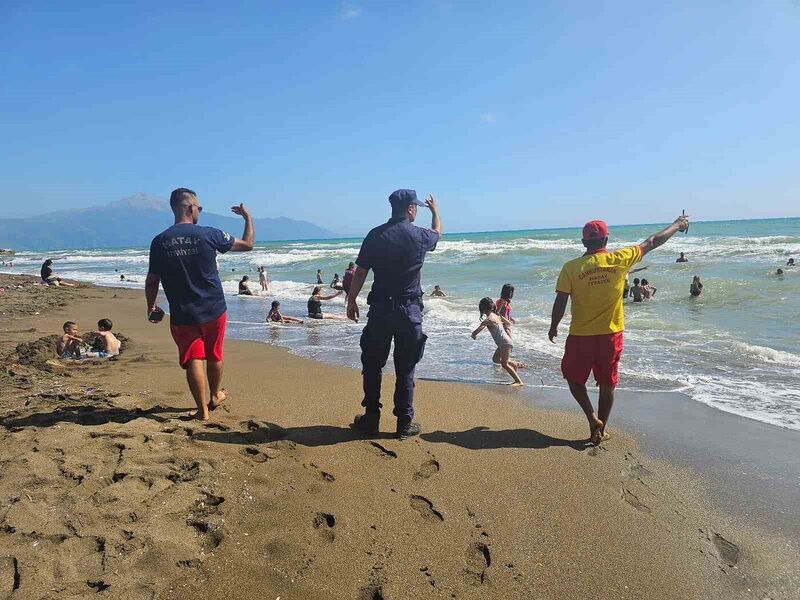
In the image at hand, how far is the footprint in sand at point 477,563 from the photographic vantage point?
2.26 m

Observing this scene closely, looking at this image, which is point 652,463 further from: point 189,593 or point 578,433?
point 189,593

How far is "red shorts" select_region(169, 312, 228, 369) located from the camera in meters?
3.97

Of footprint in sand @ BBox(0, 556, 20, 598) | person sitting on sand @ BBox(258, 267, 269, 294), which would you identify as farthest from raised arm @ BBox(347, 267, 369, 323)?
person sitting on sand @ BBox(258, 267, 269, 294)

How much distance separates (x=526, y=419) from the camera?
4605 mm

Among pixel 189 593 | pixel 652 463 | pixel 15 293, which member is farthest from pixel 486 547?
pixel 15 293

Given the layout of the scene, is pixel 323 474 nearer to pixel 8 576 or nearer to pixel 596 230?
pixel 8 576

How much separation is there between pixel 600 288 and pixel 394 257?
1637mm

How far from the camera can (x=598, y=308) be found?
12.8ft

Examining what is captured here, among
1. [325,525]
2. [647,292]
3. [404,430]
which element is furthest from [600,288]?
[647,292]

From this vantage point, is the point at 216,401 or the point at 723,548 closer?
the point at 723,548

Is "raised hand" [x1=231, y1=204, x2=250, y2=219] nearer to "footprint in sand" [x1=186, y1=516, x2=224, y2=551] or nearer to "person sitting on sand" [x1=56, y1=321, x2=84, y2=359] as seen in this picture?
"footprint in sand" [x1=186, y1=516, x2=224, y2=551]

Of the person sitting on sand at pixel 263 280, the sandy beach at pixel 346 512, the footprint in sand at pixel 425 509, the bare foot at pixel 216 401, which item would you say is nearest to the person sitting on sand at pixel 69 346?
the sandy beach at pixel 346 512

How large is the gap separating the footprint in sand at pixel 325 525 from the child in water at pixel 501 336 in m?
3.87

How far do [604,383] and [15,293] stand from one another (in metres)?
20.3
